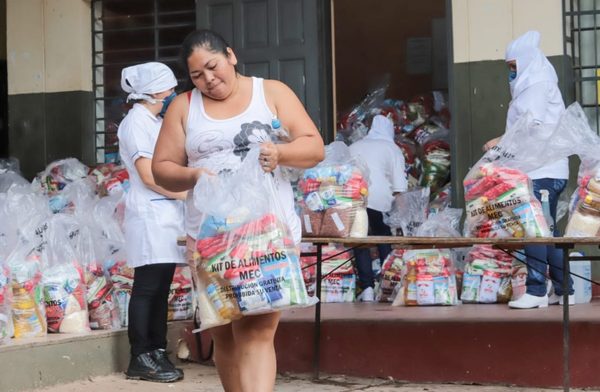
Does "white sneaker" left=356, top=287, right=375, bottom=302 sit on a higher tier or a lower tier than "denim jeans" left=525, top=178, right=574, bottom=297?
lower

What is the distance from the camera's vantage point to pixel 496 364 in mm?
6461

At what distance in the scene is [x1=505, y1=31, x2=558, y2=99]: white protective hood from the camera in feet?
24.2

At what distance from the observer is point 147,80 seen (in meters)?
6.60

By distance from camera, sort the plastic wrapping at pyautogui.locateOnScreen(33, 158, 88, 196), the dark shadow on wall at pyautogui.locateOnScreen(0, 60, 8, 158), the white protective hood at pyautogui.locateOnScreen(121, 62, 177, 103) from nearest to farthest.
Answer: the white protective hood at pyautogui.locateOnScreen(121, 62, 177, 103) → the plastic wrapping at pyautogui.locateOnScreen(33, 158, 88, 196) → the dark shadow on wall at pyautogui.locateOnScreen(0, 60, 8, 158)

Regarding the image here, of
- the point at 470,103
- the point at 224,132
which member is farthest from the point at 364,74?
the point at 224,132

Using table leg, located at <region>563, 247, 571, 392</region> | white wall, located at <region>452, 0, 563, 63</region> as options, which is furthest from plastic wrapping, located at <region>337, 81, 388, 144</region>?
table leg, located at <region>563, 247, 571, 392</region>

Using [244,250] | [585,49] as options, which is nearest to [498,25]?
[585,49]

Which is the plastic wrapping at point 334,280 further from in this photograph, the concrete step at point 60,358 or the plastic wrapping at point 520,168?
the plastic wrapping at point 520,168

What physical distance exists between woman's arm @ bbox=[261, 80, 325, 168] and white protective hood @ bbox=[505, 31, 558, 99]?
3050 millimetres

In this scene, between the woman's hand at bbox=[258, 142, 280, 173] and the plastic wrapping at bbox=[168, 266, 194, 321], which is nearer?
the woman's hand at bbox=[258, 142, 280, 173]

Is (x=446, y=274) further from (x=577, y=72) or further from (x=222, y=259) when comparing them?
(x=222, y=259)

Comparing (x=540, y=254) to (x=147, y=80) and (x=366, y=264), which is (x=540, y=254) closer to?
(x=366, y=264)

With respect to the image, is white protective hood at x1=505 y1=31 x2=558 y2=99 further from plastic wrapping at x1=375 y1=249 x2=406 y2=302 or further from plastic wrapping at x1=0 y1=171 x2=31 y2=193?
plastic wrapping at x1=0 y1=171 x2=31 y2=193

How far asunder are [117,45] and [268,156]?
651 cm
